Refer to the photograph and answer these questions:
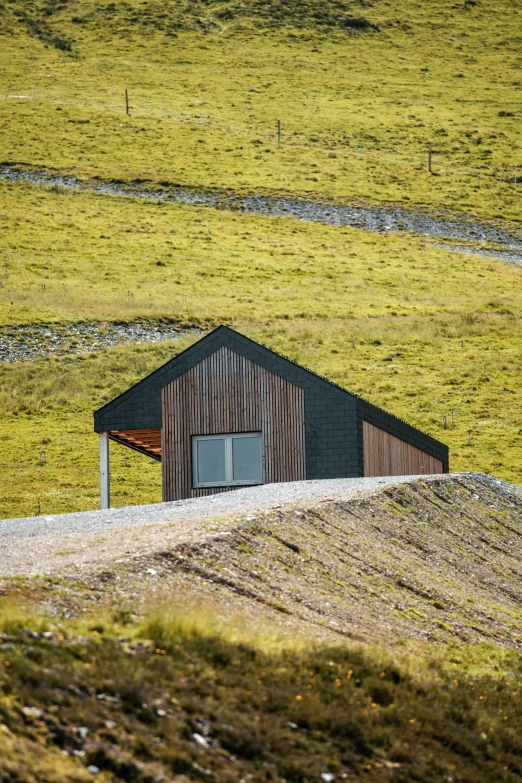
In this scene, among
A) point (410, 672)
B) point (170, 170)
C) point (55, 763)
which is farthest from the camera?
point (170, 170)

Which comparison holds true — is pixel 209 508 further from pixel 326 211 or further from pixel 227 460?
pixel 326 211

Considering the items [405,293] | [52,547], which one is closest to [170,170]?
[405,293]

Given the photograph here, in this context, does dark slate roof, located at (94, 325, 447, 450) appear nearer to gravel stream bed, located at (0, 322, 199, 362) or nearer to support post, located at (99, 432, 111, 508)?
support post, located at (99, 432, 111, 508)

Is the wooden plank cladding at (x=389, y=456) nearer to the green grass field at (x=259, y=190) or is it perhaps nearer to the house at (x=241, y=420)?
the house at (x=241, y=420)

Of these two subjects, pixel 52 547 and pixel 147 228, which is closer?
pixel 52 547

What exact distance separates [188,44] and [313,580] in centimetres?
11806

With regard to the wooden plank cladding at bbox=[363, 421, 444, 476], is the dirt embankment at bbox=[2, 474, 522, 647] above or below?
above

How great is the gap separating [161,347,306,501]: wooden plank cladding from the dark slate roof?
15cm

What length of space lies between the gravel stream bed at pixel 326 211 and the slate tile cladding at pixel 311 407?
52692 millimetres

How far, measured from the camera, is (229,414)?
26.1 m

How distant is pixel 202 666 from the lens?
9.43 metres

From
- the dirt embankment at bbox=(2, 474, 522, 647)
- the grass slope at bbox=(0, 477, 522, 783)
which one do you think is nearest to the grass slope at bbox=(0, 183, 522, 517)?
the dirt embankment at bbox=(2, 474, 522, 647)

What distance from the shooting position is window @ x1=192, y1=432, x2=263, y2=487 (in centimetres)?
2605

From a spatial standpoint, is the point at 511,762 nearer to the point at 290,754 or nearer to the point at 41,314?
the point at 290,754
